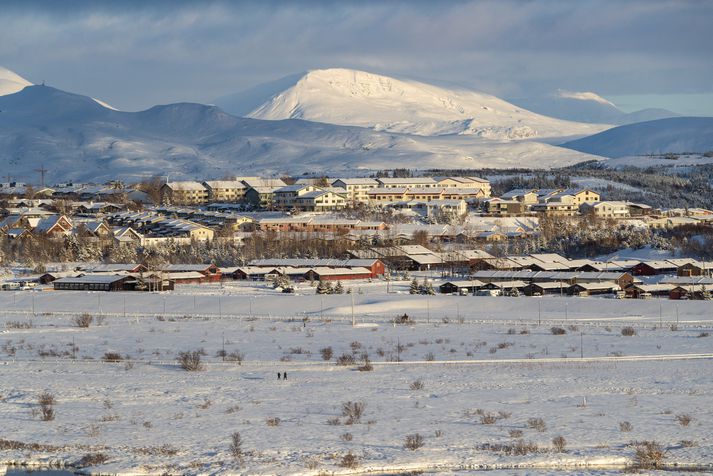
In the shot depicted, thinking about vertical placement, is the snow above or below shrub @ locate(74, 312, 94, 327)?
above

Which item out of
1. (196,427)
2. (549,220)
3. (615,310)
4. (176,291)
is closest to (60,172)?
(549,220)

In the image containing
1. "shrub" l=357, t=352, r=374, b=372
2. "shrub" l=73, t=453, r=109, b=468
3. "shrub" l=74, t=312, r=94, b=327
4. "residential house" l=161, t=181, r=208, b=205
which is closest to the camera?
"shrub" l=73, t=453, r=109, b=468

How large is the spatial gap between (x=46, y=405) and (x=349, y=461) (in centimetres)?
669

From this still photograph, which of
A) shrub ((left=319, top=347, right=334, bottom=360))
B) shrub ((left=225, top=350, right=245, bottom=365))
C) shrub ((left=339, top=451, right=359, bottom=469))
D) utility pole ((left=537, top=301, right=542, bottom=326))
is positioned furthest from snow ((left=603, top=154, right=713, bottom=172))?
shrub ((left=339, top=451, right=359, bottom=469))

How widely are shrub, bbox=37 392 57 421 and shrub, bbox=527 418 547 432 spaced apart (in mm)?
8156

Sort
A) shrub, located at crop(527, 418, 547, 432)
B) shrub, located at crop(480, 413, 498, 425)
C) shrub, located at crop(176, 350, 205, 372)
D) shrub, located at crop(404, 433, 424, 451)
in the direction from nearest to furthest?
shrub, located at crop(404, 433, 424, 451) < shrub, located at crop(527, 418, 547, 432) < shrub, located at crop(480, 413, 498, 425) < shrub, located at crop(176, 350, 205, 372)

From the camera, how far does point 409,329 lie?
3073 cm

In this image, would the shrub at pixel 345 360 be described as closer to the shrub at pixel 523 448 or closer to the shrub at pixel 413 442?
the shrub at pixel 413 442

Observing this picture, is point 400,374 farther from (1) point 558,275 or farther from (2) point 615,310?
(1) point 558,275

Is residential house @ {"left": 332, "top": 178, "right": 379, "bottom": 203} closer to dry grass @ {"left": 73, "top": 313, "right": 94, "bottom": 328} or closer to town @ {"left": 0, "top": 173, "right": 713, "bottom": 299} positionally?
town @ {"left": 0, "top": 173, "right": 713, "bottom": 299}

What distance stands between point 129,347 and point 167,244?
102 feet

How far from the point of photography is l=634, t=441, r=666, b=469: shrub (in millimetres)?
16453

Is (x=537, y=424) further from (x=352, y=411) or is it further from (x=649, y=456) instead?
(x=352, y=411)

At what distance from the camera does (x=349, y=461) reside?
659 inches
